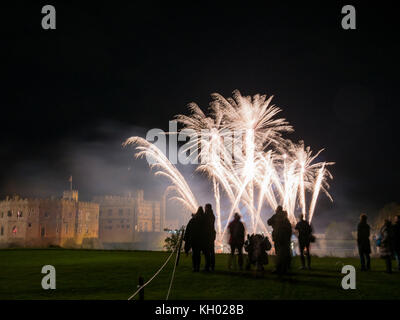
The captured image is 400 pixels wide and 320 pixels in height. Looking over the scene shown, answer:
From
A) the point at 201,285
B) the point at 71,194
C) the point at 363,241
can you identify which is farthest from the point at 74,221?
the point at 201,285

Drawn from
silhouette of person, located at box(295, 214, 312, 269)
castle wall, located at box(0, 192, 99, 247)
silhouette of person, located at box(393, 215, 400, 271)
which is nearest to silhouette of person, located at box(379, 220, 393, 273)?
silhouette of person, located at box(393, 215, 400, 271)

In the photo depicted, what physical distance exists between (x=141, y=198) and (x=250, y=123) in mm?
106422

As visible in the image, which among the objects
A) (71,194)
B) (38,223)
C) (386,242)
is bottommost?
(38,223)

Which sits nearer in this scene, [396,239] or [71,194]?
[396,239]

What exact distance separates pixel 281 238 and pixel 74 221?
9952 cm

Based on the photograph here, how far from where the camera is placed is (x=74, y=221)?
105 meters

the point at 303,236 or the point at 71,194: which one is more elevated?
the point at 71,194

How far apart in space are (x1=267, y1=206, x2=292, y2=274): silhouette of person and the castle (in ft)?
306

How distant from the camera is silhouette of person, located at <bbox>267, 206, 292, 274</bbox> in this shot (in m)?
13.4

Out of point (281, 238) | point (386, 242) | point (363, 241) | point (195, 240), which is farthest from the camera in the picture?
point (363, 241)

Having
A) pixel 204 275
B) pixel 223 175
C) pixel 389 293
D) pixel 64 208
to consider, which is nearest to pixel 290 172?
pixel 223 175

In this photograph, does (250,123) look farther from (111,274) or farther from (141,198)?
(141,198)

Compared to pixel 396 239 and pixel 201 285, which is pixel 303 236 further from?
pixel 201 285

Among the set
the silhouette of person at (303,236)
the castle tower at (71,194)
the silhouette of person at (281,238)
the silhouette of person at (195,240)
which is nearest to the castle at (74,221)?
the castle tower at (71,194)
